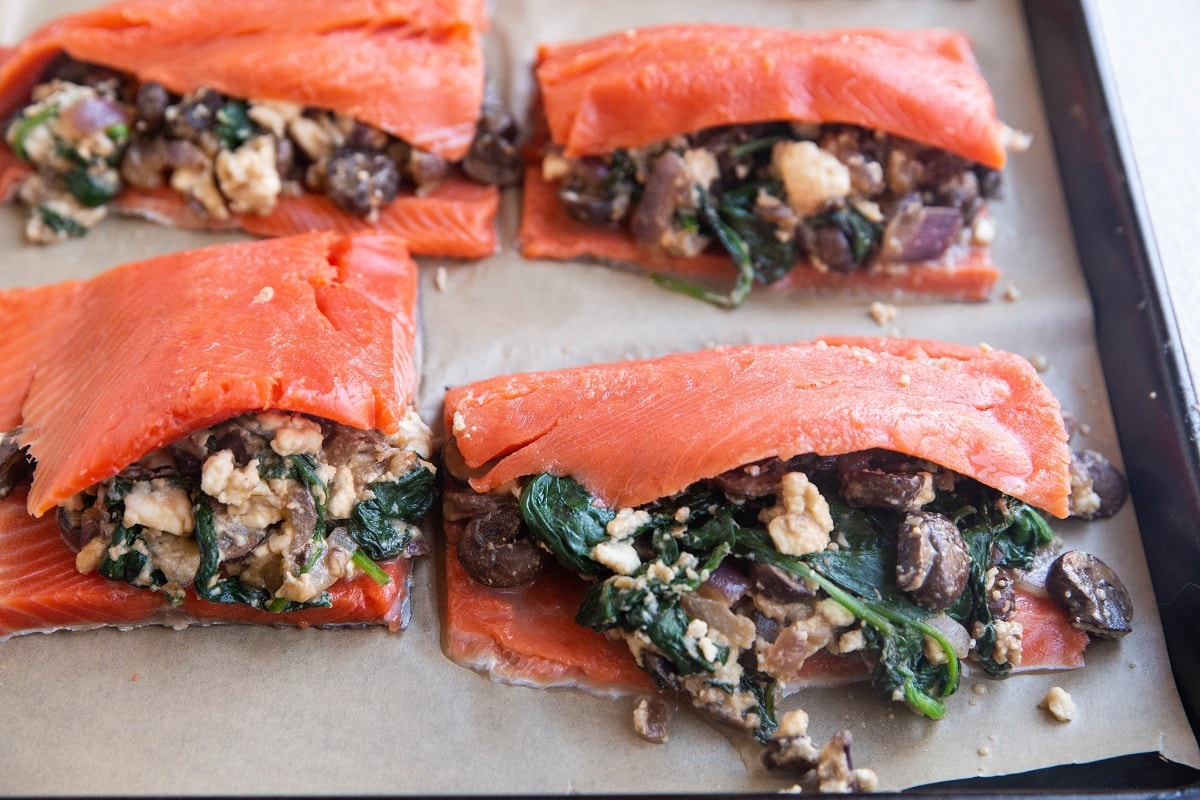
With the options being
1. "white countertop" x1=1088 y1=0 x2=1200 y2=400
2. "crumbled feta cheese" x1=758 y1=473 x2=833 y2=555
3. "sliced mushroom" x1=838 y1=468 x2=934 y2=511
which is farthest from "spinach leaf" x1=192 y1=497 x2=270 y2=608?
"white countertop" x1=1088 y1=0 x2=1200 y2=400

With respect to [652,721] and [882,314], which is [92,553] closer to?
[652,721]

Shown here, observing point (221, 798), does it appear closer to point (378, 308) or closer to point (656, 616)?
point (656, 616)

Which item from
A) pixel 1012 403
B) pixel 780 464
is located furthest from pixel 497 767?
pixel 1012 403

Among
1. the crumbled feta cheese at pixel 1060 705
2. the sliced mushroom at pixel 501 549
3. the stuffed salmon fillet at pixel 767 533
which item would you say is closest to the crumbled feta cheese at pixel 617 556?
the stuffed salmon fillet at pixel 767 533

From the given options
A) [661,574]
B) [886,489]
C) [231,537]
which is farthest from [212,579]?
[886,489]

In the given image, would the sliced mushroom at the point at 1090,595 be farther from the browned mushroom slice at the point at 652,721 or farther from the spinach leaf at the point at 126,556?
the spinach leaf at the point at 126,556

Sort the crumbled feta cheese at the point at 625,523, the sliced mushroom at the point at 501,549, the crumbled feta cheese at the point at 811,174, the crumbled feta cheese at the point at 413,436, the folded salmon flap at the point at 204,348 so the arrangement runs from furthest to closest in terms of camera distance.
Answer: the crumbled feta cheese at the point at 811,174, the crumbled feta cheese at the point at 413,436, the sliced mushroom at the point at 501,549, the crumbled feta cheese at the point at 625,523, the folded salmon flap at the point at 204,348
